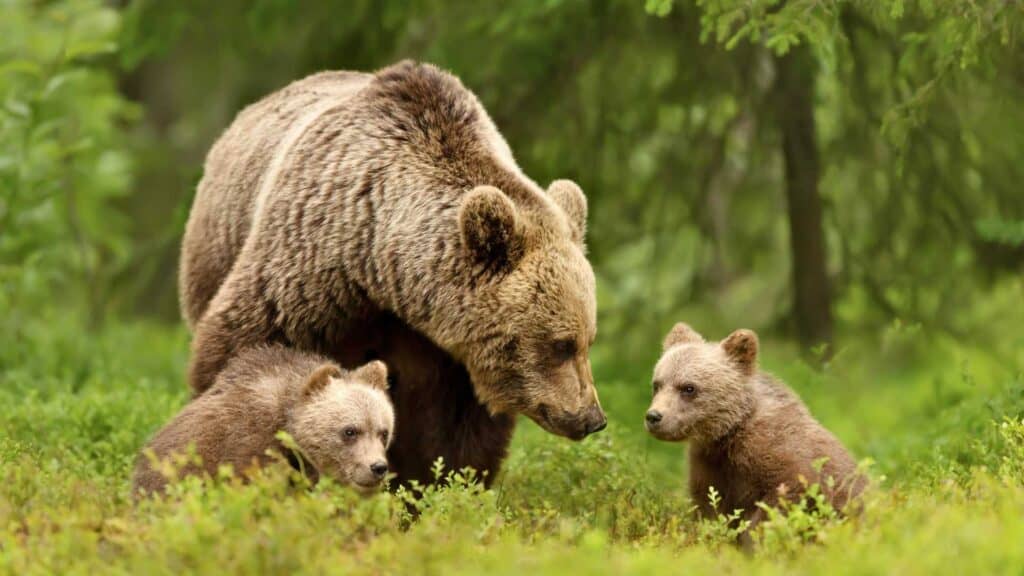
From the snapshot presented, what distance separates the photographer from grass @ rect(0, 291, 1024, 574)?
16.5ft

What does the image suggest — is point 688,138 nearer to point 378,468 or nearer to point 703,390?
point 703,390

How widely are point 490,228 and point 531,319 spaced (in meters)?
0.49

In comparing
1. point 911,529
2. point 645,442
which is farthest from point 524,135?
point 911,529

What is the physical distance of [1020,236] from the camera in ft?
27.5

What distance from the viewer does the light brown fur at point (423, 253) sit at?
281 inches

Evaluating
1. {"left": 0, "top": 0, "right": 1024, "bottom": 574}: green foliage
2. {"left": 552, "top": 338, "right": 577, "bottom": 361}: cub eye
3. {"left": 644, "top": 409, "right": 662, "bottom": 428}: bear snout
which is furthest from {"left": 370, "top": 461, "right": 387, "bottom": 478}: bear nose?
{"left": 644, "top": 409, "right": 662, "bottom": 428}: bear snout

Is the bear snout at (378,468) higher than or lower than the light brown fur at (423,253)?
lower

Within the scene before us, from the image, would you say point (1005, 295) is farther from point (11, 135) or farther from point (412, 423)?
point (11, 135)

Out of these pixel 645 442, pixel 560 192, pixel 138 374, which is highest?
pixel 560 192

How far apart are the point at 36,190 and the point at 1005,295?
26.6 ft

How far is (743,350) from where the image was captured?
7270mm

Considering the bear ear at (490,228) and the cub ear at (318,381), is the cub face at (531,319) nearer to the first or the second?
the bear ear at (490,228)

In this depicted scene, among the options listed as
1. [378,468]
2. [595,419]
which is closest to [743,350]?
[595,419]

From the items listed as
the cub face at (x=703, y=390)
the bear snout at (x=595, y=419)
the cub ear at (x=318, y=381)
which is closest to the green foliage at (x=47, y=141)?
the cub ear at (x=318, y=381)
